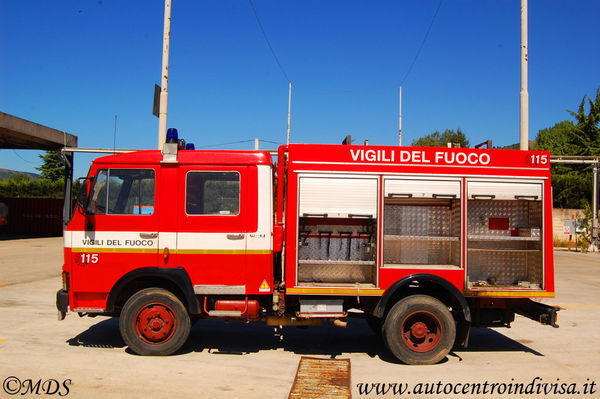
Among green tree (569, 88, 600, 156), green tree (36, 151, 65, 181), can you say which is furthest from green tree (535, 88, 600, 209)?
green tree (36, 151, 65, 181)

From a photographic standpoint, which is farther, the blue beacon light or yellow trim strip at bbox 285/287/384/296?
the blue beacon light

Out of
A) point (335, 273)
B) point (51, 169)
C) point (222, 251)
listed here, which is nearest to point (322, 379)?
point (335, 273)

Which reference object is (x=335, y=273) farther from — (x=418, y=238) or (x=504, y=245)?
(x=504, y=245)

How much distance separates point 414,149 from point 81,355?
542 centimetres

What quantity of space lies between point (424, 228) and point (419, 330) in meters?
1.42

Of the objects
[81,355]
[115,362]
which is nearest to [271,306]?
[115,362]

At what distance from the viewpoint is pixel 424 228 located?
21.0 feet

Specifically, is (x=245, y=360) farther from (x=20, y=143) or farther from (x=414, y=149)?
(x=20, y=143)

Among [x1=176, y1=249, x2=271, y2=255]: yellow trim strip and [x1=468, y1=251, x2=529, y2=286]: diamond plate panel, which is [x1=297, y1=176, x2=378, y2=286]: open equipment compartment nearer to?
[x1=176, y1=249, x2=271, y2=255]: yellow trim strip

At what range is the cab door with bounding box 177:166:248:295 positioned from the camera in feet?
20.0

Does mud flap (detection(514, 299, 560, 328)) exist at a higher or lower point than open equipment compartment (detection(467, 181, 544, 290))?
lower

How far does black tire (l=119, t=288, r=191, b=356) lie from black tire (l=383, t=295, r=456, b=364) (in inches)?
109

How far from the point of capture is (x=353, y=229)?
20.7 ft

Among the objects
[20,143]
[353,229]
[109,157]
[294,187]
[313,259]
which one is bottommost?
[313,259]
